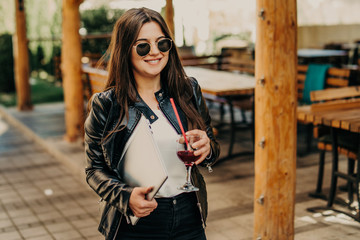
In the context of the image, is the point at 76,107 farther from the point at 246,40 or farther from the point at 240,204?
the point at 246,40

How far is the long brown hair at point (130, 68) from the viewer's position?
2.30 metres

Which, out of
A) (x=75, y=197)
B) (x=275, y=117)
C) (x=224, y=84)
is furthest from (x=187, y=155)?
(x=224, y=84)

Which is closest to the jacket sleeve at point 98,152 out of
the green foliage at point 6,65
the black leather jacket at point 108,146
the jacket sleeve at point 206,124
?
the black leather jacket at point 108,146

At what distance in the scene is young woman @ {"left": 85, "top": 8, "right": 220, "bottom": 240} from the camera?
7.51 feet

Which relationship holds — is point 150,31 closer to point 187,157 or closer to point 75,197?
point 187,157

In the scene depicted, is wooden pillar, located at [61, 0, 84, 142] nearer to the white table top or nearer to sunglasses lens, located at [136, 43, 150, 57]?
the white table top

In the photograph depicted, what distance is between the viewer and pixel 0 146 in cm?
852

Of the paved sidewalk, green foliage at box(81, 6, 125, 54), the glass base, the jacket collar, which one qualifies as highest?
green foliage at box(81, 6, 125, 54)

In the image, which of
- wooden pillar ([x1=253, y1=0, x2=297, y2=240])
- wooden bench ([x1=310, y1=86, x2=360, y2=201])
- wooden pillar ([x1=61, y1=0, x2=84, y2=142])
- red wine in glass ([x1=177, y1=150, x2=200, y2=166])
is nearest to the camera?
red wine in glass ([x1=177, y1=150, x2=200, y2=166])

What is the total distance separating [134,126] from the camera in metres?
2.31

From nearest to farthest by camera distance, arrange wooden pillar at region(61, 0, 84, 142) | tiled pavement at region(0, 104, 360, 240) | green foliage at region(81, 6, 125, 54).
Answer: tiled pavement at region(0, 104, 360, 240) < wooden pillar at region(61, 0, 84, 142) < green foliage at region(81, 6, 125, 54)

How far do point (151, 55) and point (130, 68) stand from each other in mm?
155

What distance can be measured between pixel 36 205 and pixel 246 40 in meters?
14.0

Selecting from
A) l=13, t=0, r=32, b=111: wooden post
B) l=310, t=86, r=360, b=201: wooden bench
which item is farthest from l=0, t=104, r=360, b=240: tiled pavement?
l=13, t=0, r=32, b=111: wooden post
